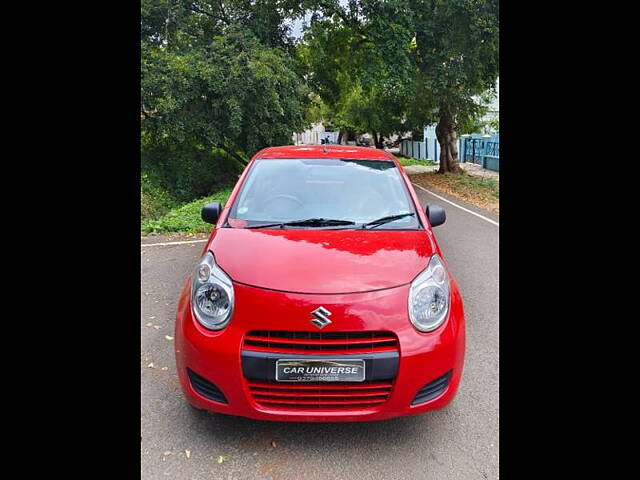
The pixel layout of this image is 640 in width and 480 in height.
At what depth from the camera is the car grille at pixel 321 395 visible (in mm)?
2457

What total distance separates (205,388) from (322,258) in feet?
3.14

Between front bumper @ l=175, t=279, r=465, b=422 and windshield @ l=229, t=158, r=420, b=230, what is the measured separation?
36.1 inches

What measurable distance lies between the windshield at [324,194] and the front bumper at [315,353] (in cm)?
92

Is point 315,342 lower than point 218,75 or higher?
lower

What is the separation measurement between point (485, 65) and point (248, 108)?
7.62 metres

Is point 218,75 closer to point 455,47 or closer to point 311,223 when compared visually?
point 455,47

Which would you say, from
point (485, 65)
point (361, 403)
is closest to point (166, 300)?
point (361, 403)

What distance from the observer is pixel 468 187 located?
15.9m

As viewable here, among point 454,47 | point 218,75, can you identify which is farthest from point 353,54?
point 218,75

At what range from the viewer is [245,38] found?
43.9 feet

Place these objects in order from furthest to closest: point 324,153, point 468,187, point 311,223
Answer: point 468,187
point 324,153
point 311,223

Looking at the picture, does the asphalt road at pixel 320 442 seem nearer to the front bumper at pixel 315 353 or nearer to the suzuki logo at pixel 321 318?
the front bumper at pixel 315 353

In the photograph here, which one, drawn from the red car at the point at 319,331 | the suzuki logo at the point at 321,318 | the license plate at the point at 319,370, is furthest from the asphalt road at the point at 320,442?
the suzuki logo at the point at 321,318

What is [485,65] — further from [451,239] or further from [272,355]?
[272,355]
